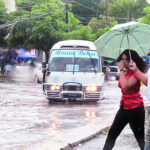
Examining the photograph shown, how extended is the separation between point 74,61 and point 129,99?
12.6m

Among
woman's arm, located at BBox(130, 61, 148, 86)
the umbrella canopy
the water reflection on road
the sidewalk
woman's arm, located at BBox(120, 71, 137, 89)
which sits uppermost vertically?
the umbrella canopy

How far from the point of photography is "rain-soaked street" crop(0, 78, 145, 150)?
10055 mm

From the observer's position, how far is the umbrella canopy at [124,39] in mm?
8467

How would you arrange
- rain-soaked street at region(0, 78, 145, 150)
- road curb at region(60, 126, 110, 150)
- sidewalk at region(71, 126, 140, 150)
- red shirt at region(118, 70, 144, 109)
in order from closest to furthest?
1. red shirt at region(118, 70, 144, 109)
2. road curb at region(60, 126, 110, 150)
3. sidewalk at region(71, 126, 140, 150)
4. rain-soaked street at region(0, 78, 145, 150)

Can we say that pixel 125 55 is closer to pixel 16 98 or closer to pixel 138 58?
pixel 138 58

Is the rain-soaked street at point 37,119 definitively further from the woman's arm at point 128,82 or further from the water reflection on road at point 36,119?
the woman's arm at point 128,82

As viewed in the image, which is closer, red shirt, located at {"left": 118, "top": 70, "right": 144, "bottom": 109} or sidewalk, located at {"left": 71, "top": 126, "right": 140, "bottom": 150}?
red shirt, located at {"left": 118, "top": 70, "right": 144, "bottom": 109}

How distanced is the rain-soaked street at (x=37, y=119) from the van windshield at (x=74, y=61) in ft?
4.81

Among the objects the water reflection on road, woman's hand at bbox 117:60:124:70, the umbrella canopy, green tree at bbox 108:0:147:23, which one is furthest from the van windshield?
green tree at bbox 108:0:147:23

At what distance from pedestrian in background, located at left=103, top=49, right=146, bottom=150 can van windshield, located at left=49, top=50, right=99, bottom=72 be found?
12.0 meters

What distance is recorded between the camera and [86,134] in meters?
10.5

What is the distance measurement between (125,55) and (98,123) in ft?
18.5

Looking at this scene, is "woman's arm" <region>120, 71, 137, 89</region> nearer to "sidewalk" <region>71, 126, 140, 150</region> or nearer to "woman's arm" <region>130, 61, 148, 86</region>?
"woman's arm" <region>130, 61, 148, 86</region>

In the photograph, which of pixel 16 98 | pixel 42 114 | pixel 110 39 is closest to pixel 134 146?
pixel 110 39
